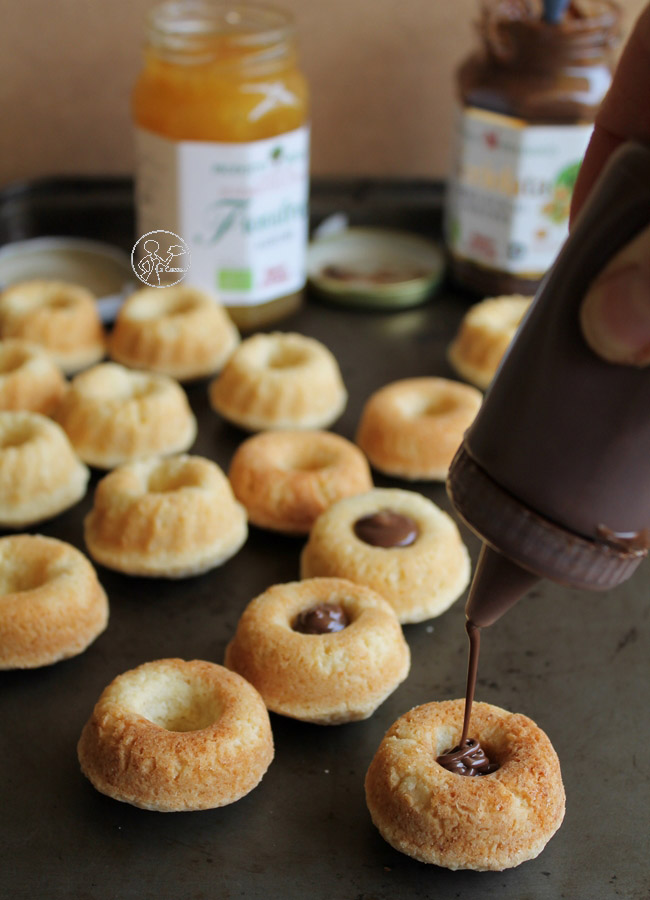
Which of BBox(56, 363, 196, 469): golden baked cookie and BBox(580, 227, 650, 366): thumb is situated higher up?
BBox(580, 227, 650, 366): thumb

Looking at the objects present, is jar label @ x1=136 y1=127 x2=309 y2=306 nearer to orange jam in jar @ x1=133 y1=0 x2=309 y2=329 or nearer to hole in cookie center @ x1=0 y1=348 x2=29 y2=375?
orange jam in jar @ x1=133 y1=0 x2=309 y2=329

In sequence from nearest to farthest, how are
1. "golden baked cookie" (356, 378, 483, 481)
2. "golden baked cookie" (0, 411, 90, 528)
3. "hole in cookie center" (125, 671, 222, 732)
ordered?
"hole in cookie center" (125, 671, 222, 732) → "golden baked cookie" (0, 411, 90, 528) → "golden baked cookie" (356, 378, 483, 481)

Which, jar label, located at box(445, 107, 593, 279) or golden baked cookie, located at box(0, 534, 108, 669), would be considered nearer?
golden baked cookie, located at box(0, 534, 108, 669)

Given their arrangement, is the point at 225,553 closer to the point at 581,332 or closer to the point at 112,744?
the point at 112,744

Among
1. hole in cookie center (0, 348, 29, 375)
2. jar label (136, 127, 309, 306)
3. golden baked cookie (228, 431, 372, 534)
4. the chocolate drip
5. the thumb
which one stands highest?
the thumb

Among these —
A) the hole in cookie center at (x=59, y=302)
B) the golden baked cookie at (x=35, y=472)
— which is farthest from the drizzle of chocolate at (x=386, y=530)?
the hole in cookie center at (x=59, y=302)

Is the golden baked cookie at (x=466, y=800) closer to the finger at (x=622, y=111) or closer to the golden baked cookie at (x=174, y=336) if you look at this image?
the finger at (x=622, y=111)

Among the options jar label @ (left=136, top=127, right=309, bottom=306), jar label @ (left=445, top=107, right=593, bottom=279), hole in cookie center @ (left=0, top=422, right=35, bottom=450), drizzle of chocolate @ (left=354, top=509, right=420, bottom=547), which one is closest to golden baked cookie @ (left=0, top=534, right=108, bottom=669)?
hole in cookie center @ (left=0, top=422, right=35, bottom=450)
